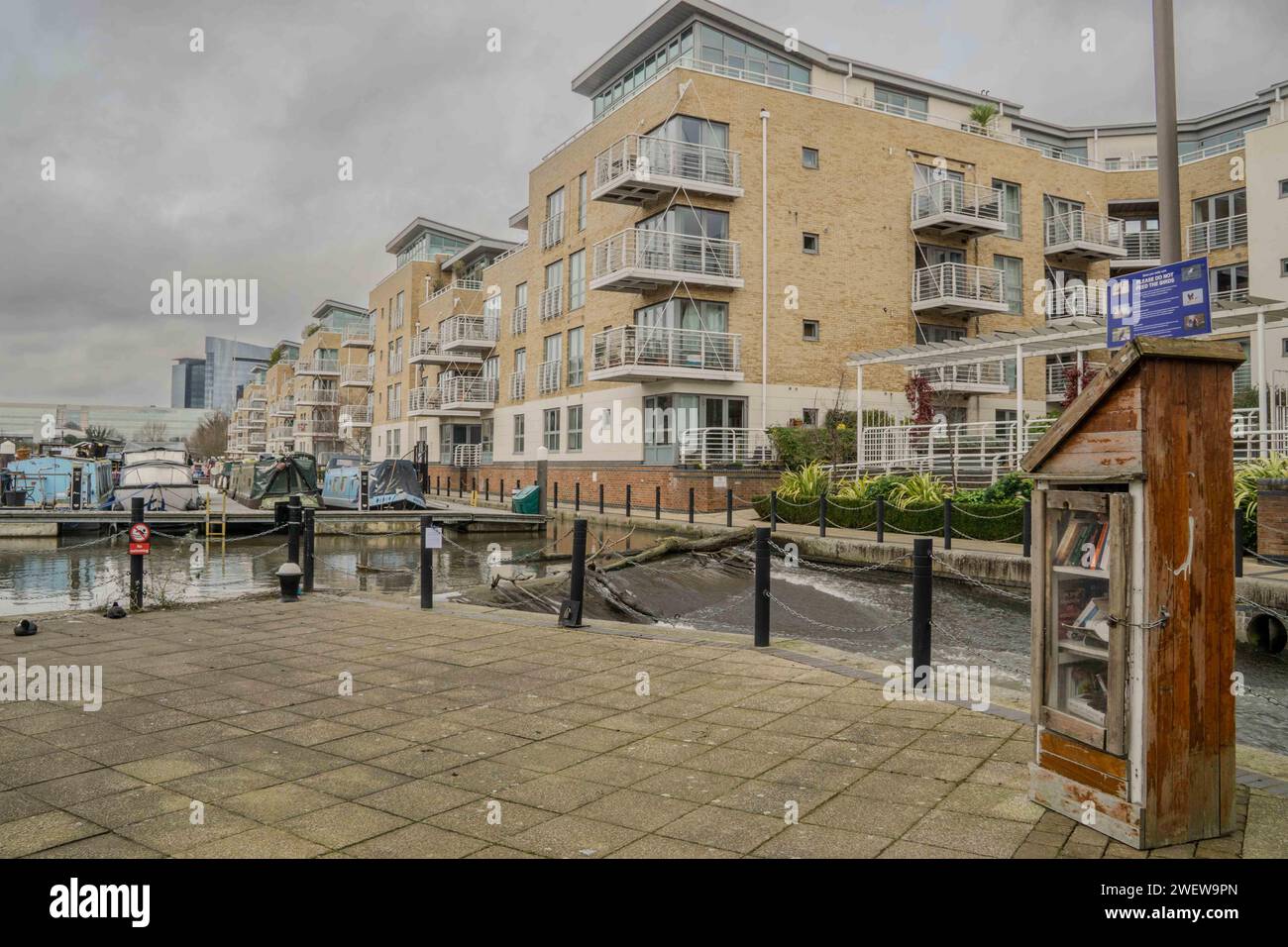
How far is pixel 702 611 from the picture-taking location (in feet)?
40.3

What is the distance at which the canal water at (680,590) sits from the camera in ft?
30.2

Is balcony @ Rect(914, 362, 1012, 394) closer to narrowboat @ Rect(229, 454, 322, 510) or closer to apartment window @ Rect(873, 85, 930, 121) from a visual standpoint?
apartment window @ Rect(873, 85, 930, 121)

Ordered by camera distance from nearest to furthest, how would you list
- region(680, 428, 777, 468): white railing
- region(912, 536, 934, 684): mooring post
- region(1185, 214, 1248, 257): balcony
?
1. region(912, 536, 934, 684): mooring post
2. region(680, 428, 777, 468): white railing
3. region(1185, 214, 1248, 257): balcony

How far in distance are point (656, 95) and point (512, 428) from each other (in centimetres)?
1737

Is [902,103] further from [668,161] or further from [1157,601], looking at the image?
[1157,601]

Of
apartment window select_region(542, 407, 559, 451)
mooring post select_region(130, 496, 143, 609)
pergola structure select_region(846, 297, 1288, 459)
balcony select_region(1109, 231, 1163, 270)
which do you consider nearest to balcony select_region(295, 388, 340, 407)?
apartment window select_region(542, 407, 559, 451)

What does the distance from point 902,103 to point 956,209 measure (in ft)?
21.8

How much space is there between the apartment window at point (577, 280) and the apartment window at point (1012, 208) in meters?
16.8

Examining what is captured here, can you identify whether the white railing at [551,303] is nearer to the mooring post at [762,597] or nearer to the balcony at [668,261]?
the balcony at [668,261]

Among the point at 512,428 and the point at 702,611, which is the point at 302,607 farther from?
the point at 512,428

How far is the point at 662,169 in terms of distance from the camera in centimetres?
2805

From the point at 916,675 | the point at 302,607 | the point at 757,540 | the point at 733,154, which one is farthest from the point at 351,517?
the point at 916,675

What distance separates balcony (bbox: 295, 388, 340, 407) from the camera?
76.2 m

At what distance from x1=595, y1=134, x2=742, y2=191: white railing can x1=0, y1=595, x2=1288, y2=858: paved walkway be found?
23.2m
